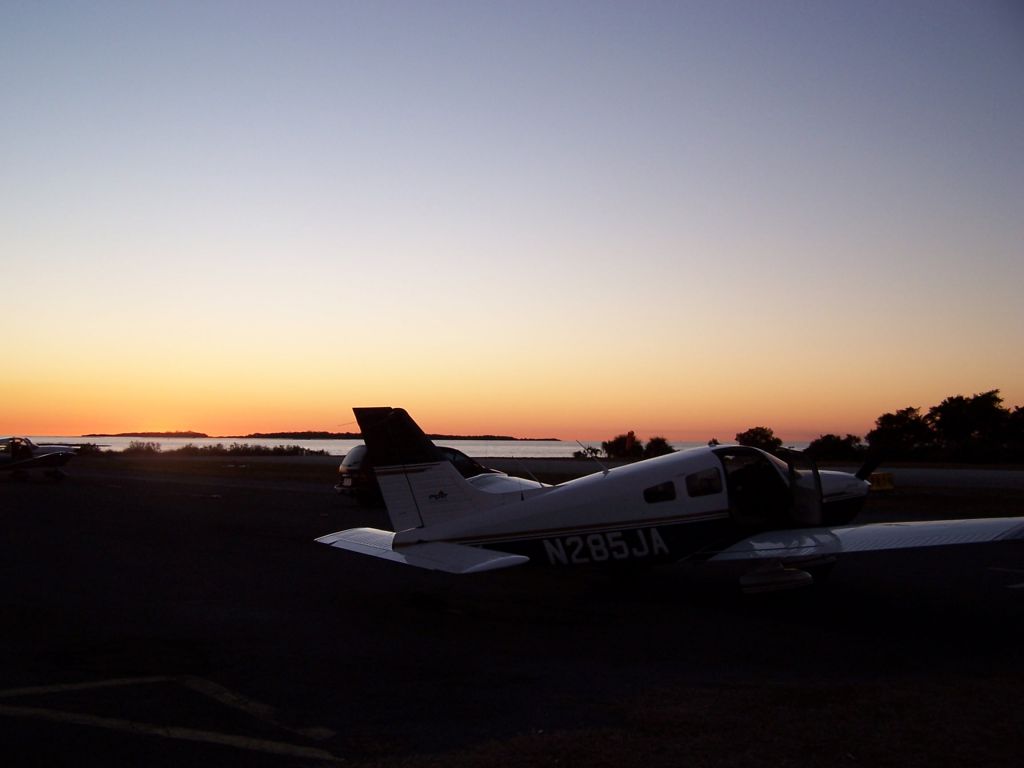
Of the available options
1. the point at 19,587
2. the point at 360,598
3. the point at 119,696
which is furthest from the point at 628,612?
the point at 19,587

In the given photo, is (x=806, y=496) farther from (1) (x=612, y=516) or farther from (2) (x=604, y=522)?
(2) (x=604, y=522)

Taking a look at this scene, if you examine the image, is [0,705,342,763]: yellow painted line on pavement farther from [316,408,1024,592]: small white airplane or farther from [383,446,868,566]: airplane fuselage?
[383,446,868,566]: airplane fuselage

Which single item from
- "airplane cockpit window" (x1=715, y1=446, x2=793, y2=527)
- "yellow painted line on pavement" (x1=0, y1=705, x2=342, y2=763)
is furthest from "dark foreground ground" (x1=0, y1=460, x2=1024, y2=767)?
"airplane cockpit window" (x1=715, y1=446, x2=793, y2=527)

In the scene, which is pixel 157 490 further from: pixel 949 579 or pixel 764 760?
pixel 764 760

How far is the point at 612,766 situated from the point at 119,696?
387cm

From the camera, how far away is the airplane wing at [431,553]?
8672 millimetres

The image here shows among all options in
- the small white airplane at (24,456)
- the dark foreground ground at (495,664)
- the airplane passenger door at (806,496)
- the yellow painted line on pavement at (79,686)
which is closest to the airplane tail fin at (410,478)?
the dark foreground ground at (495,664)

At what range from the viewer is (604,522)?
10016 millimetres

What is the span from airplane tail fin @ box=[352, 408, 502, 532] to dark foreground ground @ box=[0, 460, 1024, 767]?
1.17 meters

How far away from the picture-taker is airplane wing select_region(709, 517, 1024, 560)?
908 centimetres

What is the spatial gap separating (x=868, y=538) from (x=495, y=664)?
4.72 m

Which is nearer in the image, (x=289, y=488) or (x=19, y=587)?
(x=19, y=587)

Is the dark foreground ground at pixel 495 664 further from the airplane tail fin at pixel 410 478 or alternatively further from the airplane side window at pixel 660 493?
the airplane side window at pixel 660 493

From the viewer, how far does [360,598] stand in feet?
35.3
